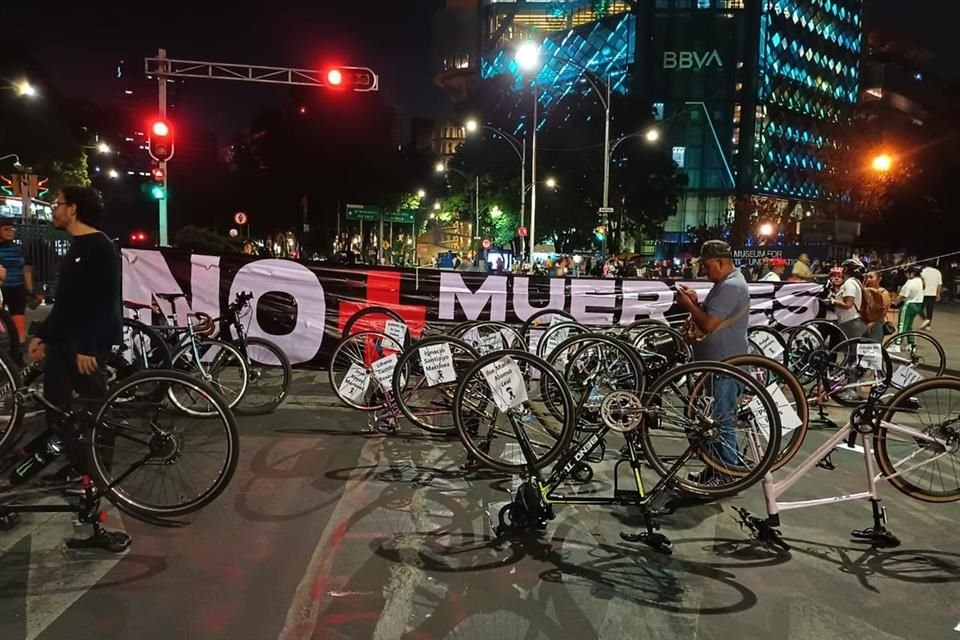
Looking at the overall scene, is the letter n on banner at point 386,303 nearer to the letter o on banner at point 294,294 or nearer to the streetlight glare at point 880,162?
the letter o on banner at point 294,294

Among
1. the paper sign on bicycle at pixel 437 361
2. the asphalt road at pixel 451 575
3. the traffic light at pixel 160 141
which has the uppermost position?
the traffic light at pixel 160 141

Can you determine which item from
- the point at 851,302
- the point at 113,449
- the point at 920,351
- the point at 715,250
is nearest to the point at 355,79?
the point at 851,302

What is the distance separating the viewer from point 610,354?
7008mm

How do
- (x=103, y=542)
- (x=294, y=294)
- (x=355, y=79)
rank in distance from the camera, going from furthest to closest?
(x=355, y=79)
(x=294, y=294)
(x=103, y=542)

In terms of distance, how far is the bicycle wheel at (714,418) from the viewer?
14.1ft

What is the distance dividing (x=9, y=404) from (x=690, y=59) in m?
74.1

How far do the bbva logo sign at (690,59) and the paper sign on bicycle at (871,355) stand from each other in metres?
70.3

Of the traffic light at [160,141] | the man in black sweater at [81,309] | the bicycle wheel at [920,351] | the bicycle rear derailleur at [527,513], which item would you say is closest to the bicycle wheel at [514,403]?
the bicycle rear derailleur at [527,513]

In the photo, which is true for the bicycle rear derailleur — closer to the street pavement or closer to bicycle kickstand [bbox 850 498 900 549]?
the street pavement

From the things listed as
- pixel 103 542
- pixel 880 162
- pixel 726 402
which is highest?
pixel 880 162

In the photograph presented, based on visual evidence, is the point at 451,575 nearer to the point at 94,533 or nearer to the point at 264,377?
the point at 94,533

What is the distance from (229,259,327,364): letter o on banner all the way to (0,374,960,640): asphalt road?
4.31m

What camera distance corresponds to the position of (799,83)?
75.1 m

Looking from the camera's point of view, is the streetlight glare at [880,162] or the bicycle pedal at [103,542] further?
the streetlight glare at [880,162]
